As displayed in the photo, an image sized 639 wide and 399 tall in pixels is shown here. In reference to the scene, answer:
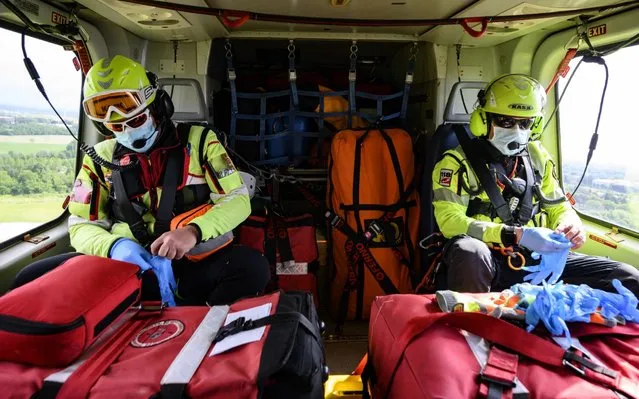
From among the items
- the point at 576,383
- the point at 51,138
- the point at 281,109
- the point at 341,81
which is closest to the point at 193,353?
the point at 576,383

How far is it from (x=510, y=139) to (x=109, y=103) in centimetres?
211

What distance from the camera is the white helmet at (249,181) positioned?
298 cm

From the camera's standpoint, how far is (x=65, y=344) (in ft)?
3.58

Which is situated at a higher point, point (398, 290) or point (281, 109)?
point (281, 109)

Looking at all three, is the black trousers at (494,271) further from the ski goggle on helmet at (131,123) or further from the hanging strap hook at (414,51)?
the ski goggle on helmet at (131,123)

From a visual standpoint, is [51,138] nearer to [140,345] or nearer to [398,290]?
[140,345]

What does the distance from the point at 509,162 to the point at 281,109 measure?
1.84 meters

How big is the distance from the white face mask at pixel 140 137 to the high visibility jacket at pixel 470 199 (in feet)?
5.31

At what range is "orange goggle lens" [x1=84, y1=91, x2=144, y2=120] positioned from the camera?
196cm

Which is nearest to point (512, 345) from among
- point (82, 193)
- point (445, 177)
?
point (445, 177)

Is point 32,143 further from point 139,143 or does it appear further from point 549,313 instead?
point 549,313

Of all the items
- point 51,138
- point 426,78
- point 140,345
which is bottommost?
point 140,345

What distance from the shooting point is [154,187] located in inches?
87.0

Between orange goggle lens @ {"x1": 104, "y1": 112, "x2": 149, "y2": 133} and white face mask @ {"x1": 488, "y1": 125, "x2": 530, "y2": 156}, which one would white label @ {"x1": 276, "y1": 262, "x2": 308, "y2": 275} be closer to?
orange goggle lens @ {"x1": 104, "y1": 112, "x2": 149, "y2": 133}
